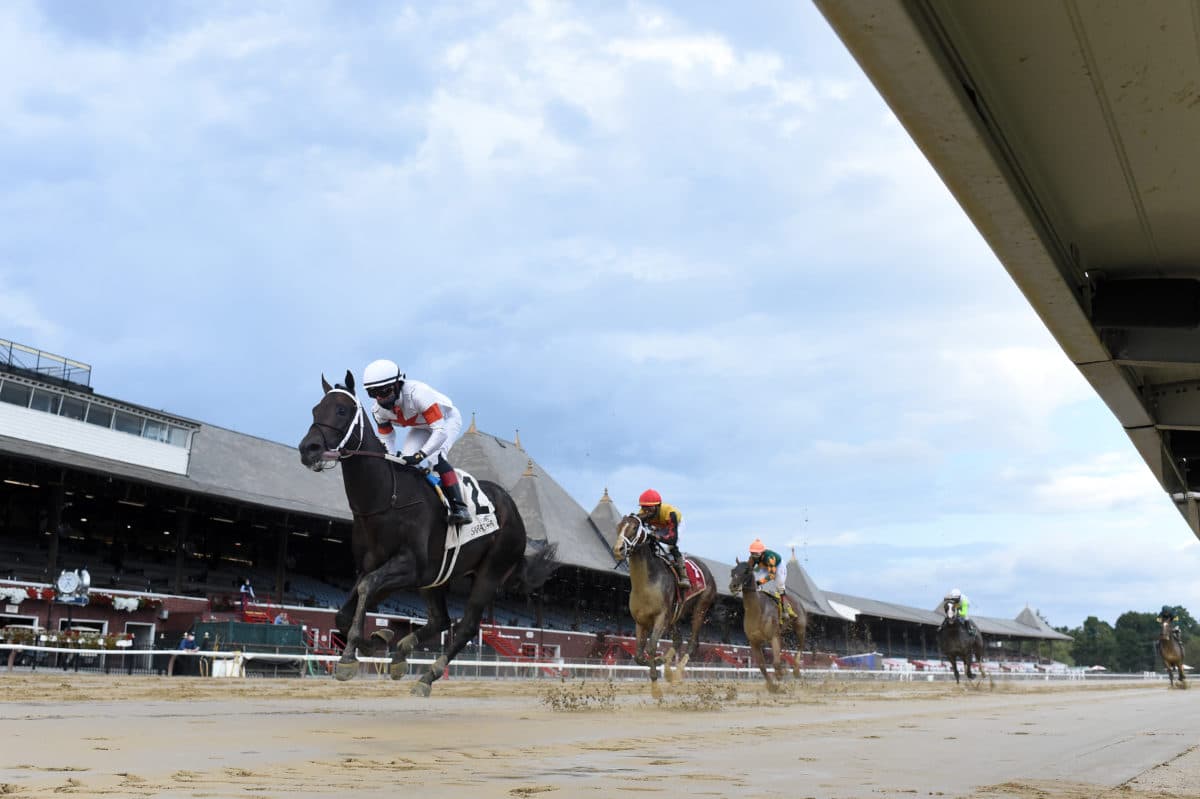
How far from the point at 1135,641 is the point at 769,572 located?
130787 millimetres

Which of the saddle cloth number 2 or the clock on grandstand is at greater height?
the saddle cloth number 2

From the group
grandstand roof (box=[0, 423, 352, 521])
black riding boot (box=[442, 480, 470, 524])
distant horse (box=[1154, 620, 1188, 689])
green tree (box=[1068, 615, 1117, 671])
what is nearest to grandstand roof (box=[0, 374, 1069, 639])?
grandstand roof (box=[0, 423, 352, 521])

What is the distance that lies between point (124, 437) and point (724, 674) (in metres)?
19.2

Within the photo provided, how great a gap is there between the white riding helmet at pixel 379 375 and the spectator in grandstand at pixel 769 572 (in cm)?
981

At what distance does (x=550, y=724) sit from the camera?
7496 millimetres

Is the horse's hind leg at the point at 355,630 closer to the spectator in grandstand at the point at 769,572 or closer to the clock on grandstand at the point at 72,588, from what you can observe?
the spectator in grandstand at the point at 769,572

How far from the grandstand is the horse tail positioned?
1110cm

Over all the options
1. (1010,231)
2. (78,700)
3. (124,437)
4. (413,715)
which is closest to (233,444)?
(124,437)

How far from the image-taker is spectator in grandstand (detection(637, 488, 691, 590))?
13828 mm

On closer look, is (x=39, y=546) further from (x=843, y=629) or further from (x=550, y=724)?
(x=843, y=629)

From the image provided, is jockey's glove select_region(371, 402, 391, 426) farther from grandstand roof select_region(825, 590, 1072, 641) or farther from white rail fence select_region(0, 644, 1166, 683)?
grandstand roof select_region(825, 590, 1072, 641)

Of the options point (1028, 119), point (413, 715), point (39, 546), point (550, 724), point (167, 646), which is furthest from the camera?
point (39, 546)

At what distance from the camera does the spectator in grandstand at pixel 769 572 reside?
1758cm

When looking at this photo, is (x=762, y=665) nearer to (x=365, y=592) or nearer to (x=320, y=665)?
(x=320, y=665)
